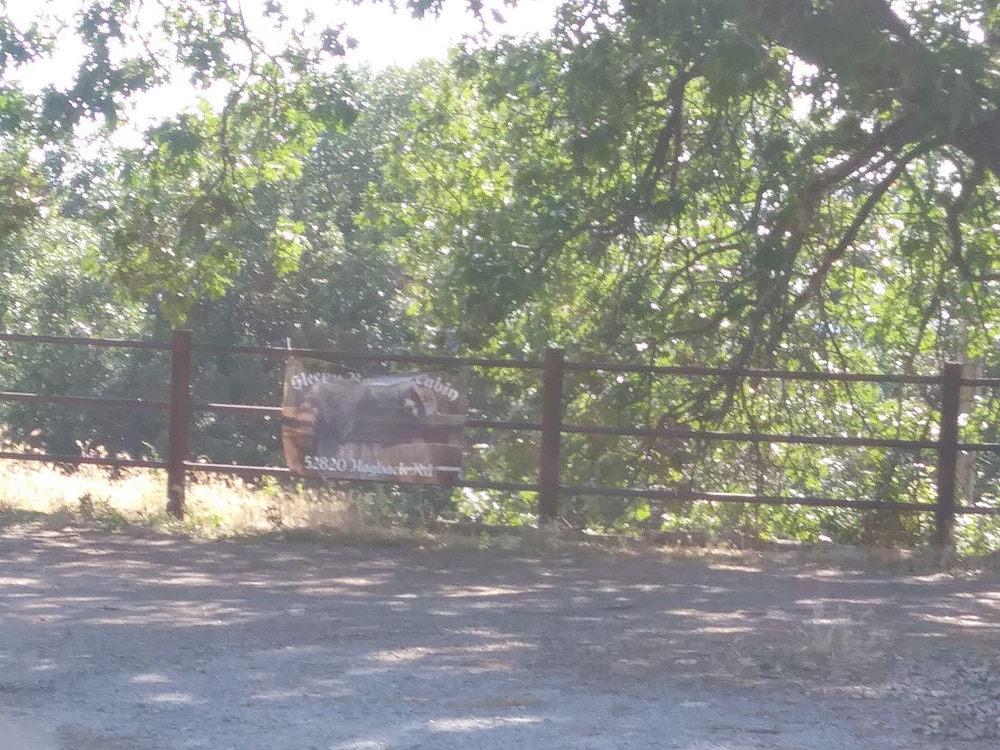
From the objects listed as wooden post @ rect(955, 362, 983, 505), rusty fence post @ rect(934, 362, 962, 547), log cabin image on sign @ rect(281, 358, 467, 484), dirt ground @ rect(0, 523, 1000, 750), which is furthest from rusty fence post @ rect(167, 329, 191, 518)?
wooden post @ rect(955, 362, 983, 505)

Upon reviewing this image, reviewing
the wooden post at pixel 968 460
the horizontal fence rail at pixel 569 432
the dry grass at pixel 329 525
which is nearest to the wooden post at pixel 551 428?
the horizontal fence rail at pixel 569 432

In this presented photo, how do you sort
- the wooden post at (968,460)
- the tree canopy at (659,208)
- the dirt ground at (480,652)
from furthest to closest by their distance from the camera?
the wooden post at (968,460)
the tree canopy at (659,208)
the dirt ground at (480,652)

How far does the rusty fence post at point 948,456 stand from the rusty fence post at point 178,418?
20.1 ft

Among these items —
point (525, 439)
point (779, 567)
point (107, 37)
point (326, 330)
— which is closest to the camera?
point (779, 567)

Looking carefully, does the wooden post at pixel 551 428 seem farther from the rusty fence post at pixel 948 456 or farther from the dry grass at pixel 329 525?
the rusty fence post at pixel 948 456

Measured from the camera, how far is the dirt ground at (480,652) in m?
5.10

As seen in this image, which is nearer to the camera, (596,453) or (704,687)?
(704,687)

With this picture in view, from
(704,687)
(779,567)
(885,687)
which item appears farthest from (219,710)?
(779,567)

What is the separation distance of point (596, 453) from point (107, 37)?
5420 millimetres

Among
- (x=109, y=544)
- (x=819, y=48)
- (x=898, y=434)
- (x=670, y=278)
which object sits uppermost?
(x=819, y=48)

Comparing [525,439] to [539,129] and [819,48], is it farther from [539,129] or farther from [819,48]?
[819,48]

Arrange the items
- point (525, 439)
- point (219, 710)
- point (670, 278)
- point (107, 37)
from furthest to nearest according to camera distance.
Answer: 1. point (525, 439)
2. point (670, 278)
3. point (107, 37)
4. point (219, 710)

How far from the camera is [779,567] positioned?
375 inches

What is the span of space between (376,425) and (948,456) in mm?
4589
